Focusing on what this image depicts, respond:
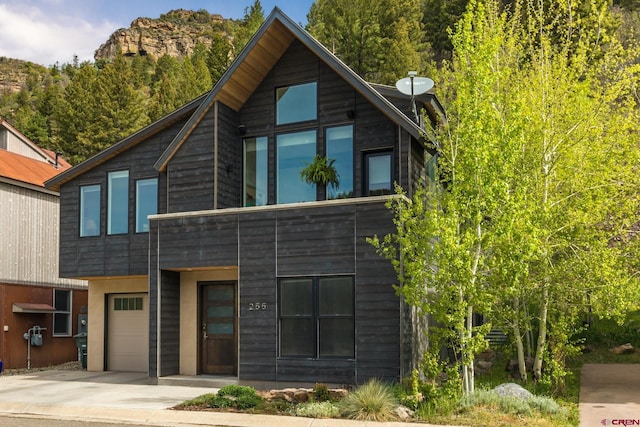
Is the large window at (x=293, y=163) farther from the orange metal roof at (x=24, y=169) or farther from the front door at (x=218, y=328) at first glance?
the orange metal roof at (x=24, y=169)

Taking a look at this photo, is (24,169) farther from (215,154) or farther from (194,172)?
(215,154)

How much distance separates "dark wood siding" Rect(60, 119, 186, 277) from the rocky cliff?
4721 inches

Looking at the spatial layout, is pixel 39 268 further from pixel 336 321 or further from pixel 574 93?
pixel 574 93

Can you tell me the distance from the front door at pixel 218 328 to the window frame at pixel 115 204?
3.50 metres

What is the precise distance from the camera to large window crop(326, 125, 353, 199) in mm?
16250

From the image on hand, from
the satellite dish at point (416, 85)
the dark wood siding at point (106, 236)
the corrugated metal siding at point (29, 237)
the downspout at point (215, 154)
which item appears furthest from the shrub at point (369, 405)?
the corrugated metal siding at point (29, 237)

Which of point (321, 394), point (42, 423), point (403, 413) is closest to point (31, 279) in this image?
point (42, 423)

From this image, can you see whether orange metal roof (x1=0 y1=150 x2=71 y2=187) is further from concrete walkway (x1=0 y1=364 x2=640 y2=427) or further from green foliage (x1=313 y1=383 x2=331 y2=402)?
green foliage (x1=313 y1=383 x2=331 y2=402)

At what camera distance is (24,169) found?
23156 millimetres

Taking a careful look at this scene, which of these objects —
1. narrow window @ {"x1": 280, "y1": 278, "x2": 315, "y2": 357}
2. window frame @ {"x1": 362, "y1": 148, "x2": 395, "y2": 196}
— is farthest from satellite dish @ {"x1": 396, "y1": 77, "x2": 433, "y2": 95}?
narrow window @ {"x1": 280, "y1": 278, "x2": 315, "y2": 357}

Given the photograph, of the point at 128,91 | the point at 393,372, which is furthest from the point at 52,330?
the point at 128,91

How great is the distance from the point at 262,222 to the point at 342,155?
2566 millimetres

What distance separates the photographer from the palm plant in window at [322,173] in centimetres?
1628

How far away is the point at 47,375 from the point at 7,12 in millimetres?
145401
